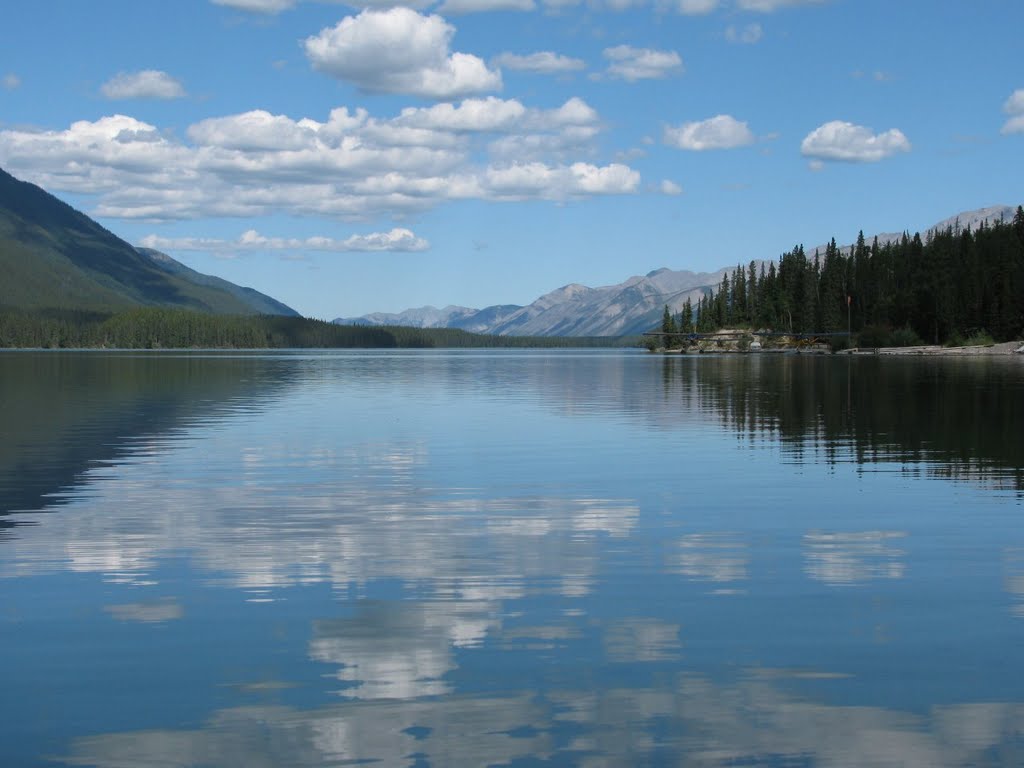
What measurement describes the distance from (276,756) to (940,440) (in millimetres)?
38838

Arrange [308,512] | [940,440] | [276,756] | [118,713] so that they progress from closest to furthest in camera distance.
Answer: [276,756] < [118,713] < [308,512] < [940,440]

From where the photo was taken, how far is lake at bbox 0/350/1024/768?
37.7 ft

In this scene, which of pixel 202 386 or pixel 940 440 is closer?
pixel 940 440

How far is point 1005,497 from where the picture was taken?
2858 centimetres

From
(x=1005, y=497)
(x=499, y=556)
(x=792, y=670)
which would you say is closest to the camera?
(x=792, y=670)

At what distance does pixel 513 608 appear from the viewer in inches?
663

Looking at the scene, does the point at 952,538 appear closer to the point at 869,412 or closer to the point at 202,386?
the point at 869,412

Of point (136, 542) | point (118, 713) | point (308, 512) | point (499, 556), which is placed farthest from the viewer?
point (308, 512)

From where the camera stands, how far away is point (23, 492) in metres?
Result: 29.9

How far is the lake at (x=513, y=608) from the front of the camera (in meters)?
11.5

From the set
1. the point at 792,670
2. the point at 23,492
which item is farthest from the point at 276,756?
the point at 23,492

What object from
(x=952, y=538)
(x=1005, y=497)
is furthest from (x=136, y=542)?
(x=1005, y=497)

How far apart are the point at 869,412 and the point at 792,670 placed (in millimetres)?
50218

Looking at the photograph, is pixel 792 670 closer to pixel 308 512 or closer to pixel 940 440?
pixel 308 512
